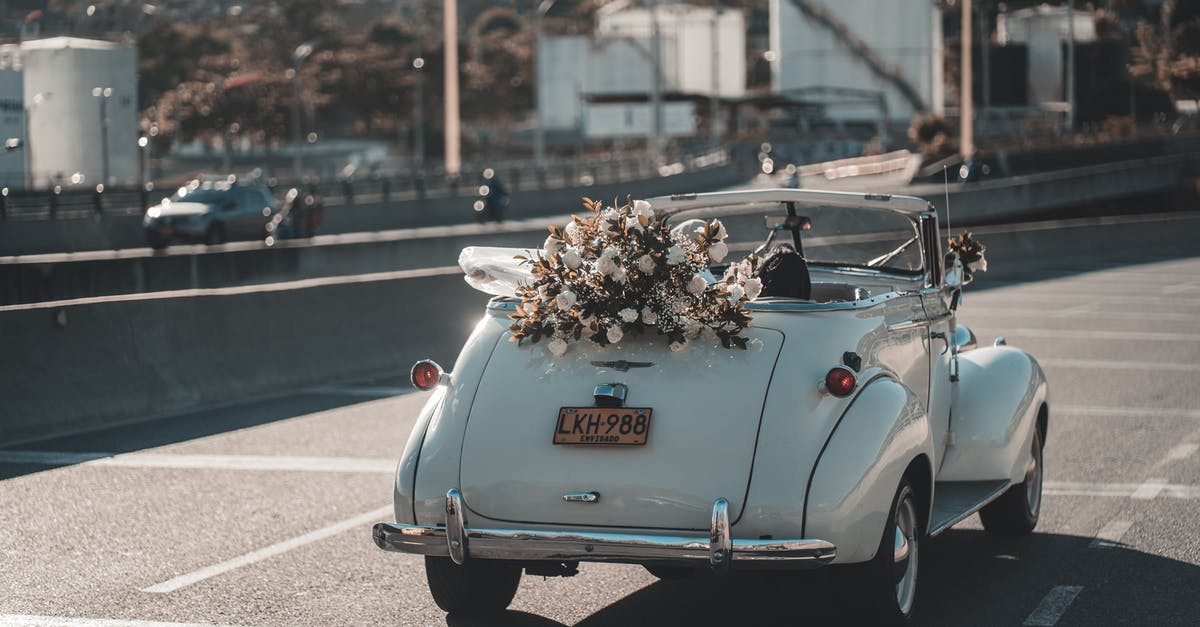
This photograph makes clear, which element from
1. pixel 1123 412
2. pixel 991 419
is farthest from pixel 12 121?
pixel 991 419

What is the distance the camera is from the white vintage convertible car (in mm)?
5914

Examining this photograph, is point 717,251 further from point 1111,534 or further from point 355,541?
point 1111,534

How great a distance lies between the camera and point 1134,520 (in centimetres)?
873

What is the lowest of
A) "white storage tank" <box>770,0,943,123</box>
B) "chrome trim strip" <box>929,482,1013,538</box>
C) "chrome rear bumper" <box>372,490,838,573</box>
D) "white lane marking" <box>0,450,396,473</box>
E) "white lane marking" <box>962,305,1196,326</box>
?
"white lane marking" <box>962,305,1196,326</box>

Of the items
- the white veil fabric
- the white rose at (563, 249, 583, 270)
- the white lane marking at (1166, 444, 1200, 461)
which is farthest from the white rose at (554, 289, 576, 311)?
the white lane marking at (1166, 444, 1200, 461)

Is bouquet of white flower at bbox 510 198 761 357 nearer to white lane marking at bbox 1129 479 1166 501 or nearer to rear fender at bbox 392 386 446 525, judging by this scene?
rear fender at bbox 392 386 446 525

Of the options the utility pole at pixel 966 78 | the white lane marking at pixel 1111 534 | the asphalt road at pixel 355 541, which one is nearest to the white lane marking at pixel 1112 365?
the asphalt road at pixel 355 541

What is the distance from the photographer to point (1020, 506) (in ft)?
27.1

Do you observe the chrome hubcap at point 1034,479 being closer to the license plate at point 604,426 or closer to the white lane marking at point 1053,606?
the white lane marking at point 1053,606

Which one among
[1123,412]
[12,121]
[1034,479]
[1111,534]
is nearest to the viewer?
[1111,534]

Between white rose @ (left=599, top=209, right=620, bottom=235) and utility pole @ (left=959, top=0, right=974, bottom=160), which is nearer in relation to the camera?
white rose @ (left=599, top=209, right=620, bottom=235)

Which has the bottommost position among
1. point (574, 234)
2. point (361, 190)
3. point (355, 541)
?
point (355, 541)

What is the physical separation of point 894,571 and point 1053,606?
1114 millimetres

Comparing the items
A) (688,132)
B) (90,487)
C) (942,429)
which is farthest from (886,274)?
(688,132)
